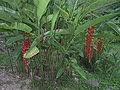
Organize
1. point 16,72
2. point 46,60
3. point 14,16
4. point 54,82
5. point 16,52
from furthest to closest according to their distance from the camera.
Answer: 1. point 16,72
2. point 54,82
3. point 46,60
4. point 16,52
5. point 14,16

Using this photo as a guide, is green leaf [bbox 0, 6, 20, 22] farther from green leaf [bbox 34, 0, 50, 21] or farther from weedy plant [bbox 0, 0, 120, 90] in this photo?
green leaf [bbox 34, 0, 50, 21]

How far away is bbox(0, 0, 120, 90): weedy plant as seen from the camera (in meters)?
0.89

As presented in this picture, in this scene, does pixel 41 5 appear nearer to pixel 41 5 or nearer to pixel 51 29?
pixel 41 5

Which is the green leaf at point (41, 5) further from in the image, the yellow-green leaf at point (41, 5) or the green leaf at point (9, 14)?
the green leaf at point (9, 14)

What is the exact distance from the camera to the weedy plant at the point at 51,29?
89 cm

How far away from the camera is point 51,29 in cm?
97

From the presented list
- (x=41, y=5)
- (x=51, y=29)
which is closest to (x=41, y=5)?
(x=41, y=5)

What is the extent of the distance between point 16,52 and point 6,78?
18.9 inches

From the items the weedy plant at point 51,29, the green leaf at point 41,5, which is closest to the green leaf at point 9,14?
the weedy plant at point 51,29

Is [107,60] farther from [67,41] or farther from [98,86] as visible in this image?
[67,41]

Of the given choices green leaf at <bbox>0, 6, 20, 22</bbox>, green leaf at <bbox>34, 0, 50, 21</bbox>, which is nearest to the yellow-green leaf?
green leaf at <bbox>34, 0, 50, 21</bbox>

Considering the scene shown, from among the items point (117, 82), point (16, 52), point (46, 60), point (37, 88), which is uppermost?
point (16, 52)

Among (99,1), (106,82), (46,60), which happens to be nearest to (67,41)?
(46,60)

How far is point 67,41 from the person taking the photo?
3.88 ft
